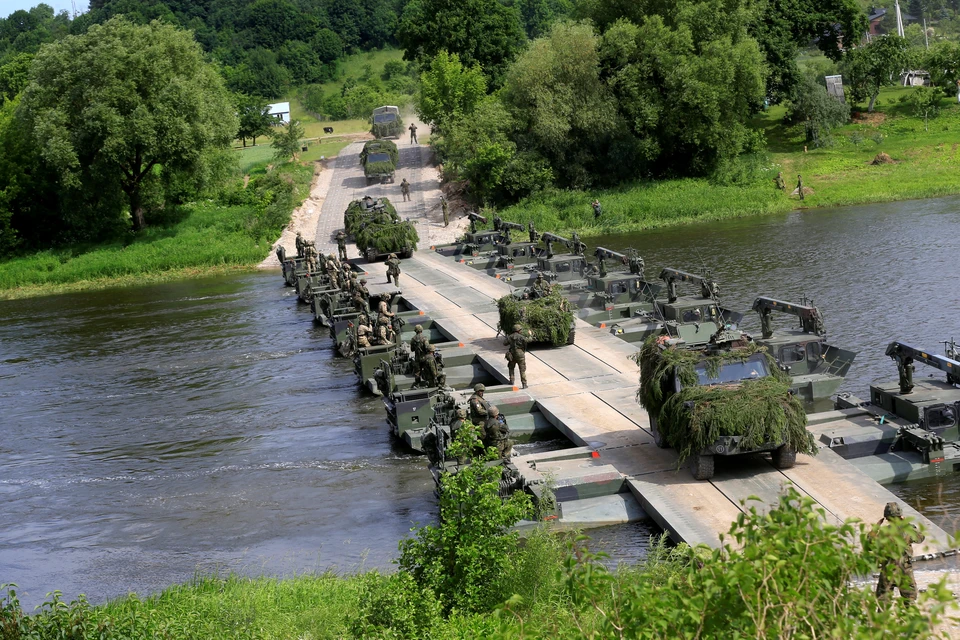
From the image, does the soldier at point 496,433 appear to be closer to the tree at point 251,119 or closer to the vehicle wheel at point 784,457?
the vehicle wheel at point 784,457

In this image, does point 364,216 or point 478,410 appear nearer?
point 478,410

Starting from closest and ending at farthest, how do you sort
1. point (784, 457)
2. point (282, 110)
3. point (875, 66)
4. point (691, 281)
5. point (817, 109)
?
point (784, 457) < point (691, 281) < point (817, 109) < point (875, 66) < point (282, 110)

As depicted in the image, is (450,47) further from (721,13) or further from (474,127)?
(721,13)

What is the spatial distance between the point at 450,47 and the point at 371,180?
12517 millimetres

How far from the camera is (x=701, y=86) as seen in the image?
6031 centimetres

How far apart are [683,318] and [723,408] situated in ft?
40.0

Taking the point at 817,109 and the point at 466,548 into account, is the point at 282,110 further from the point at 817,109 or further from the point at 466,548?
the point at 466,548

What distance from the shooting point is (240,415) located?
1124 inches

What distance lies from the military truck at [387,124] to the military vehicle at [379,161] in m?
13.4

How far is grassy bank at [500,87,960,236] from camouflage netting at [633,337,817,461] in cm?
3934

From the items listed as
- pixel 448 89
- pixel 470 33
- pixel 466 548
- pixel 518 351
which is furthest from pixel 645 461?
pixel 470 33

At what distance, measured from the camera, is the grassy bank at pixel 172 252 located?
57.0 metres

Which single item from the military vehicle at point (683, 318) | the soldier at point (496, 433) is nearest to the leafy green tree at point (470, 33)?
the military vehicle at point (683, 318)

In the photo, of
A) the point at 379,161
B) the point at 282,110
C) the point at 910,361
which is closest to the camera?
the point at 910,361
